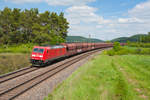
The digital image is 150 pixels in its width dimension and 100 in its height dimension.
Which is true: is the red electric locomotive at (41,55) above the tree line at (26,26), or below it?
below

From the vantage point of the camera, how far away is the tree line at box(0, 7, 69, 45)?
167ft

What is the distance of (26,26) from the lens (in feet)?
181

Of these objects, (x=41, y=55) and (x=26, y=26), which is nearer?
(x=41, y=55)

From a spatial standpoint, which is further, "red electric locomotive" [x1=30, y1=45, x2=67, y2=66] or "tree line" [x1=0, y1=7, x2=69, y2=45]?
"tree line" [x1=0, y1=7, x2=69, y2=45]

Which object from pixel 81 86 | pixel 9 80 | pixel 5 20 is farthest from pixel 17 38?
pixel 81 86

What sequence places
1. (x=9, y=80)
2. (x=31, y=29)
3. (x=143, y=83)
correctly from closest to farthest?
(x=143, y=83), (x=9, y=80), (x=31, y=29)

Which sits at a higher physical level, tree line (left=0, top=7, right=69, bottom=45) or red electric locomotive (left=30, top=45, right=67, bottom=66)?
tree line (left=0, top=7, right=69, bottom=45)

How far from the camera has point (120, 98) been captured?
10.4 metres

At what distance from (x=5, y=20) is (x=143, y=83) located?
49208 mm

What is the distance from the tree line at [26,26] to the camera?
1998 inches

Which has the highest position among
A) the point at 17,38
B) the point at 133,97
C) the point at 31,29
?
the point at 31,29

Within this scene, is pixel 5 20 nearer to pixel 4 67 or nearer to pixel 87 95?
pixel 4 67

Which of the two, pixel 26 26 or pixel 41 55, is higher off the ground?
pixel 26 26

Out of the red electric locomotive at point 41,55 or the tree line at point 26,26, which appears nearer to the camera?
the red electric locomotive at point 41,55
